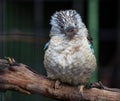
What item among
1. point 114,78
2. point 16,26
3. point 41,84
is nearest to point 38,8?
point 16,26

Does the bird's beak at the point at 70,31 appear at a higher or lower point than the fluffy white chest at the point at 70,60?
higher

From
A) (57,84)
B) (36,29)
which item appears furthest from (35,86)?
(36,29)

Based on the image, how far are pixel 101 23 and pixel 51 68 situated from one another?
2.91 ft

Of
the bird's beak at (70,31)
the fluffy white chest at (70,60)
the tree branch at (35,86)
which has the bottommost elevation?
the tree branch at (35,86)

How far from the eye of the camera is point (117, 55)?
271 centimetres

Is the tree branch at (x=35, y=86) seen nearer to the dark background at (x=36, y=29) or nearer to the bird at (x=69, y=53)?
the bird at (x=69, y=53)

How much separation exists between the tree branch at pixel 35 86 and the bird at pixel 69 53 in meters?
0.04

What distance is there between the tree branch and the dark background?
29cm

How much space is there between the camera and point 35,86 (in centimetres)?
179

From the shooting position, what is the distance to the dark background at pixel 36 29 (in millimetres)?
2244

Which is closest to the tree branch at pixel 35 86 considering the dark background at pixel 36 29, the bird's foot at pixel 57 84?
the bird's foot at pixel 57 84

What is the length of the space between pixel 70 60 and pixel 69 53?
0.03 meters

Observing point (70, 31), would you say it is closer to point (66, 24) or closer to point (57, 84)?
point (66, 24)

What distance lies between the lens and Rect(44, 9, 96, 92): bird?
181cm
